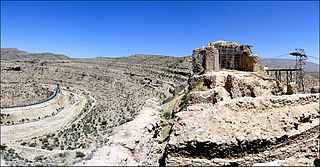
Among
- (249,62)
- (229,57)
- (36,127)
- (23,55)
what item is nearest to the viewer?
(249,62)

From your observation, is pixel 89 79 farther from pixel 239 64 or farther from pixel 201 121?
pixel 201 121

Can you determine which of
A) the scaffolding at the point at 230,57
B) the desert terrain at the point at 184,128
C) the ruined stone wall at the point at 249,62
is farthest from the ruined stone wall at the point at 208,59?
the ruined stone wall at the point at 249,62

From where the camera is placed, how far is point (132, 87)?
49469 millimetres

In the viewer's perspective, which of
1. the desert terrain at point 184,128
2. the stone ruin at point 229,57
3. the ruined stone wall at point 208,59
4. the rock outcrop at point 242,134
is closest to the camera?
the desert terrain at point 184,128

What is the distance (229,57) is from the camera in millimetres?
29266

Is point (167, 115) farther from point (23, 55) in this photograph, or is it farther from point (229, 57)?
point (23, 55)

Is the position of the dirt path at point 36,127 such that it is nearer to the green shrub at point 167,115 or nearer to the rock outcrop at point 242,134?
the green shrub at point 167,115

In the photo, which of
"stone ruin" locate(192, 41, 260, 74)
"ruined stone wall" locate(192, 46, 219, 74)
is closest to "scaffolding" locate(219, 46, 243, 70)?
"stone ruin" locate(192, 41, 260, 74)

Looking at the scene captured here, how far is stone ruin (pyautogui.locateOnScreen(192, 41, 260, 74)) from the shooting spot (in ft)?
89.4

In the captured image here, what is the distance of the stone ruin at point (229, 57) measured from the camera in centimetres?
2723

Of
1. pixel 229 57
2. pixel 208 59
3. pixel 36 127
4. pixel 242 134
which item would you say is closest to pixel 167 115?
pixel 208 59

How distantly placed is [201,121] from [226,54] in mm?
17739

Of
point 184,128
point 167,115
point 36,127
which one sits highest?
point 184,128

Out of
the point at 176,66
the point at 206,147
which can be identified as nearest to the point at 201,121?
the point at 206,147
